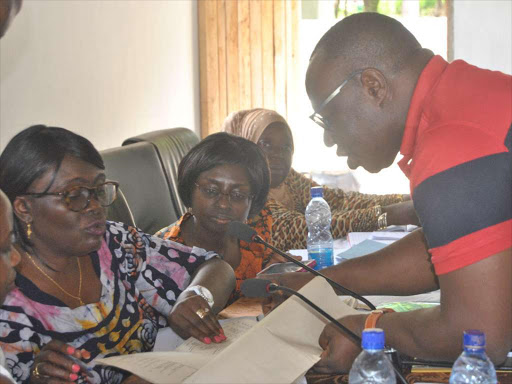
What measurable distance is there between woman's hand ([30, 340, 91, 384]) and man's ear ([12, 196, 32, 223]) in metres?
0.39

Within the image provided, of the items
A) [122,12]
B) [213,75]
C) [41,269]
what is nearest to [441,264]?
[41,269]

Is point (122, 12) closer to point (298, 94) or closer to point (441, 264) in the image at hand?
point (298, 94)

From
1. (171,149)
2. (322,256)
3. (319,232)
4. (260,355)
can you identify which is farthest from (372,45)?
(171,149)

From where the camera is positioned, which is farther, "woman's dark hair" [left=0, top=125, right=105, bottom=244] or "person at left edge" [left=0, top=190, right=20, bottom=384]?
"woman's dark hair" [left=0, top=125, right=105, bottom=244]

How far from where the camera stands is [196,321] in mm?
1704

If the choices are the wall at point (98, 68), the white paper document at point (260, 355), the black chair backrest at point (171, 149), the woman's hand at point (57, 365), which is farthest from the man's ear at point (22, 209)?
the black chair backrest at point (171, 149)

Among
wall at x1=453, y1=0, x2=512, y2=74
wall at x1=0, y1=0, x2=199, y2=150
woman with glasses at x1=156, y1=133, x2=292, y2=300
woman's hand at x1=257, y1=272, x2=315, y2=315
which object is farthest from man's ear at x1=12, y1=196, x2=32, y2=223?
wall at x1=453, y1=0, x2=512, y2=74

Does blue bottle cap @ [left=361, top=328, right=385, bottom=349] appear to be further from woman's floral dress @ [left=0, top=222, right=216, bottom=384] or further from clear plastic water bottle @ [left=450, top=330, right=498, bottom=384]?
woman's floral dress @ [left=0, top=222, right=216, bottom=384]

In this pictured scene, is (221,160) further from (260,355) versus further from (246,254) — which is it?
(260,355)

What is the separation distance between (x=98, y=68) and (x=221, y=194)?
1.79 meters

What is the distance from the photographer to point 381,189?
7.93 meters

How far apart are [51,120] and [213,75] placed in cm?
341

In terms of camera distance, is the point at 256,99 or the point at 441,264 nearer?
the point at 441,264

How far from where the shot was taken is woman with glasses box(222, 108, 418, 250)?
3227 millimetres
